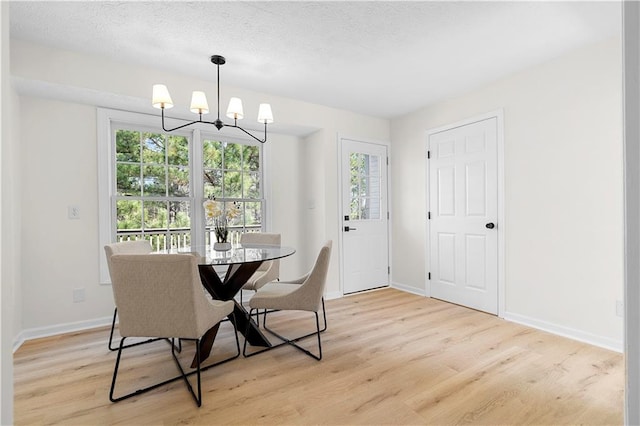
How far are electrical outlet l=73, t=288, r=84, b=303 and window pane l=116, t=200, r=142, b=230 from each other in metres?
0.67

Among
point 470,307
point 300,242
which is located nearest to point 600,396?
point 470,307

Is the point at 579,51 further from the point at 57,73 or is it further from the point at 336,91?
the point at 57,73

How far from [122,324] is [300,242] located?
2701 millimetres

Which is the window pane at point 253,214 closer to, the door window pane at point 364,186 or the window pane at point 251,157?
the window pane at point 251,157

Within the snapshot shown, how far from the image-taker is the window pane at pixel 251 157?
4120 millimetres

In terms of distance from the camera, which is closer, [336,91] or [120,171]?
[120,171]

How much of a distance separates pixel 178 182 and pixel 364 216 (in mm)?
2367

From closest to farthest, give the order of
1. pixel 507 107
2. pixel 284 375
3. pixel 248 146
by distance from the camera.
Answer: pixel 284 375, pixel 507 107, pixel 248 146

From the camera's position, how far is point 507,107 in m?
3.29

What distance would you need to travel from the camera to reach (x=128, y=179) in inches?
134

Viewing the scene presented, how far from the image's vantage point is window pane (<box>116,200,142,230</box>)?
3363 millimetres

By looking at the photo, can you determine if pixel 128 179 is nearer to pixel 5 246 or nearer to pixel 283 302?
pixel 283 302

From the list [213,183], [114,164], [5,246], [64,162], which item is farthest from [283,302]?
[64,162]

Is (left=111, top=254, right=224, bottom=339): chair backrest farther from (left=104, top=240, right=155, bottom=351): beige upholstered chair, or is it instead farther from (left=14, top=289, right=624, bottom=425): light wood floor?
(left=104, top=240, right=155, bottom=351): beige upholstered chair
